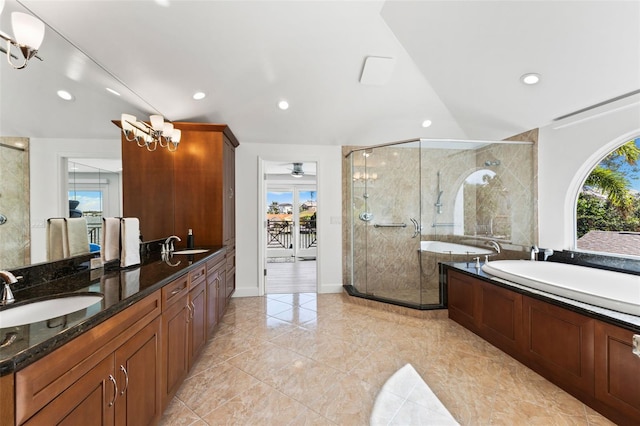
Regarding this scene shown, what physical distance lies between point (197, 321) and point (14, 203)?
1348mm

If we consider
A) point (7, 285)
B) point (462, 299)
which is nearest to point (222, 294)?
point (7, 285)

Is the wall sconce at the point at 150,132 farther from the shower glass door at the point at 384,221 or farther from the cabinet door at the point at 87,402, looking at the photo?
the shower glass door at the point at 384,221

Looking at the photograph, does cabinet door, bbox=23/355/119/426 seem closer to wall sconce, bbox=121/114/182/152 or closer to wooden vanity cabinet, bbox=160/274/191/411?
wooden vanity cabinet, bbox=160/274/191/411

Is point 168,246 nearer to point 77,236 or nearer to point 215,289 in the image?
point 215,289

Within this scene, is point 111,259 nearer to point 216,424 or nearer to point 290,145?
point 216,424

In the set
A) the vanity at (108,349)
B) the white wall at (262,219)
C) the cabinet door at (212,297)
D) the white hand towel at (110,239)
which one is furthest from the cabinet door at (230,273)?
the white hand towel at (110,239)

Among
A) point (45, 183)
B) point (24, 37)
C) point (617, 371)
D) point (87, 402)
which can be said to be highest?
point (24, 37)

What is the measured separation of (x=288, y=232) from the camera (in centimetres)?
768

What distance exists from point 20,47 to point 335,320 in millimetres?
3182

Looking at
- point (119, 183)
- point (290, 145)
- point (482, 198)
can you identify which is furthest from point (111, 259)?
point (482, 198)

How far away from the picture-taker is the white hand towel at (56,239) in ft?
4.89

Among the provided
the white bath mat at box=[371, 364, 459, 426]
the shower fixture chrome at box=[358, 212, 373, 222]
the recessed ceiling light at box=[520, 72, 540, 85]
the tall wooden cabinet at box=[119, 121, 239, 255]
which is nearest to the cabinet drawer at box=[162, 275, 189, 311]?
the tall wooden cabinet at box=[119, 121, 239, 255]

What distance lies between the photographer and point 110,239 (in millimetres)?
1855

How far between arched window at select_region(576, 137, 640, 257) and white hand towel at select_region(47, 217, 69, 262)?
445 centimetres
